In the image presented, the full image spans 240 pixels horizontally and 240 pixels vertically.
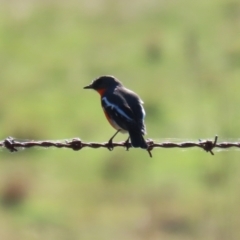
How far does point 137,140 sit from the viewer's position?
8133 mm

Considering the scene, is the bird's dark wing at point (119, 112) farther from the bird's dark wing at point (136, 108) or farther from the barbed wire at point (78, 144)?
the barbed wire at point (78, 144)

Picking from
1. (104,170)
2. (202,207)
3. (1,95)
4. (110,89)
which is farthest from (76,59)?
(110,89)

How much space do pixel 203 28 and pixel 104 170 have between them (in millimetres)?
10391

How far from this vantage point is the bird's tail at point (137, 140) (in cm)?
802

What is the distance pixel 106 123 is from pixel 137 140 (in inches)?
476

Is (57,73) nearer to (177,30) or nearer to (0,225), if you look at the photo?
(177,30)

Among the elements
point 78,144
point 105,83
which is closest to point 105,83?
point 105,83

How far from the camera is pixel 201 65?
24.5 meters

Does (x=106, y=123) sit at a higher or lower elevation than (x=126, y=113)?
higher

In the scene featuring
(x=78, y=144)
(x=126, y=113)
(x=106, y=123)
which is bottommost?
(x=78, y=144)

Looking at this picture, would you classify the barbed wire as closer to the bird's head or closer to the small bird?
the small bird

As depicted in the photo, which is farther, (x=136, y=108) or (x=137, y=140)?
(x=136, y=108)

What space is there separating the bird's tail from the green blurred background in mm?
6305

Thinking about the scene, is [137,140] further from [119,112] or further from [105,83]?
[105,83]
